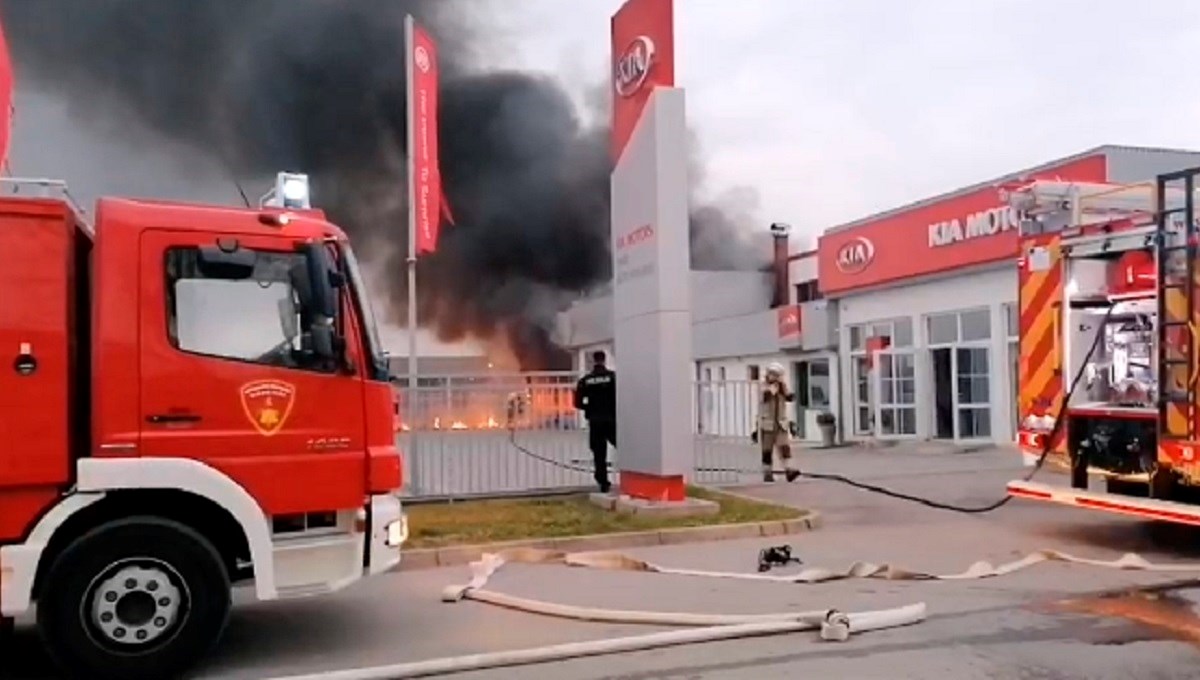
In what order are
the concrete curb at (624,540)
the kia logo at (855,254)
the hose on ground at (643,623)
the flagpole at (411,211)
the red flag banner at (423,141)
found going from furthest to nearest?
the kia logo at (855,254)
the red flag banner at (423,141)
the flagpole at (411,211)
the concrete curb at (624,540)
the hose on ground at (643,623)

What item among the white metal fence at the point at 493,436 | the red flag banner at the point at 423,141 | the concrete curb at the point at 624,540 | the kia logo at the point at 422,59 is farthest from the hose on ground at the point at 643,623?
the kia logo at the point at 422,59

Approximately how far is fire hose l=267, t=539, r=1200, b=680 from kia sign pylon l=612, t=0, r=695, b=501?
2.29 meters

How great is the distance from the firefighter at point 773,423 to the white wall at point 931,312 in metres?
7.13

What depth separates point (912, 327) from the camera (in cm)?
→ 2336

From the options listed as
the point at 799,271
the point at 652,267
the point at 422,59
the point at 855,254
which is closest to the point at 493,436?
the point at 652,267

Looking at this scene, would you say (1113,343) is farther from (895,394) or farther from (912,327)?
(895,394)

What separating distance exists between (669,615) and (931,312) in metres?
17.3

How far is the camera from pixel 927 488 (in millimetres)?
14391

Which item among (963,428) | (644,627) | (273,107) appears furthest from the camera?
(963,428)

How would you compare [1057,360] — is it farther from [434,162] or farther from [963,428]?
[963,428]

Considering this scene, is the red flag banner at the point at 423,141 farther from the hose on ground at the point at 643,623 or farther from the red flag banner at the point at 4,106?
the hose on ground at the point at 643,623

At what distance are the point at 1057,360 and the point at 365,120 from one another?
16.0 meters

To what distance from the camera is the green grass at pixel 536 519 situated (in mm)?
10234

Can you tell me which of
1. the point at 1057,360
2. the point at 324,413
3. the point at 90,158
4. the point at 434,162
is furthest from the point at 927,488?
the point at 90,158
